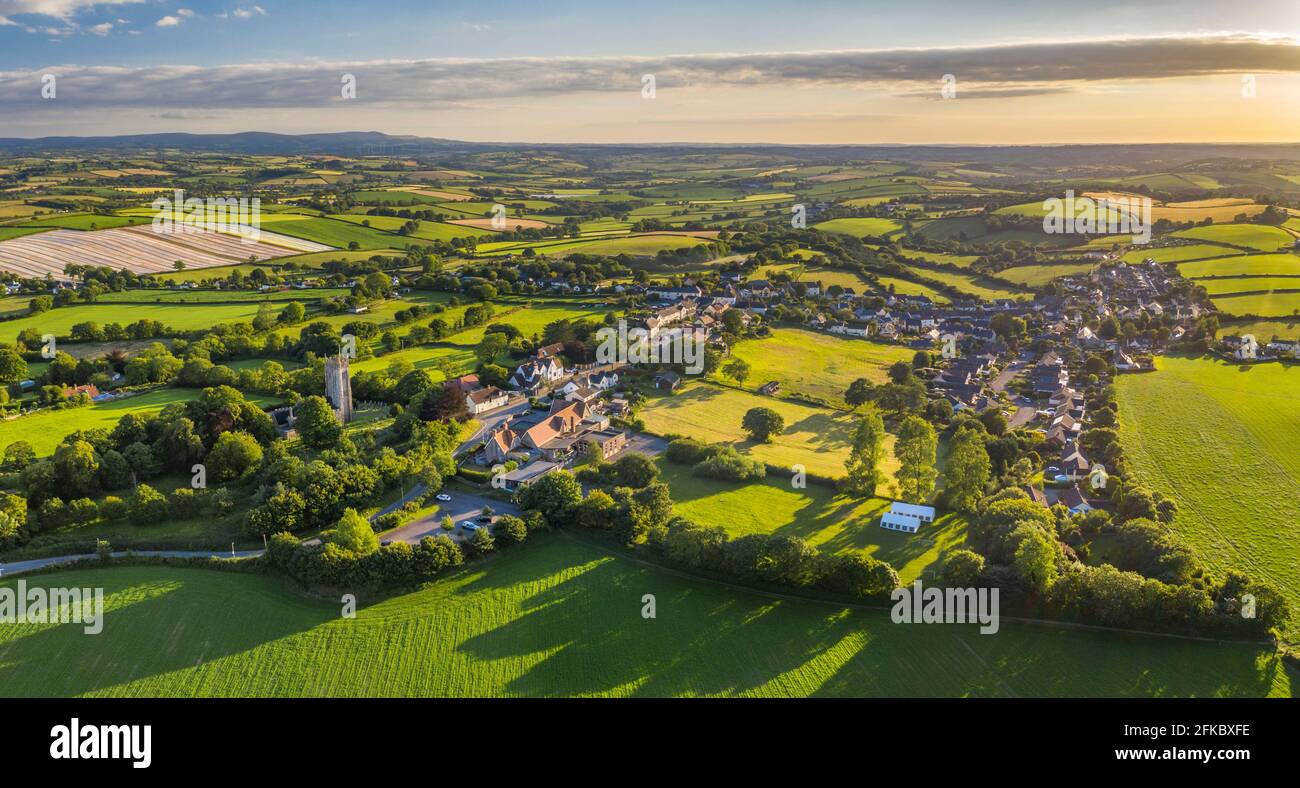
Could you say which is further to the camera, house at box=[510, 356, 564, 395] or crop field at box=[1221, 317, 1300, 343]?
crop field at box=[1221, 317, 1300, 343]

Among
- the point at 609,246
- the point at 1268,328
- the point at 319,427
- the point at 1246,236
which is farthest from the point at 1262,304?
the point at 319,427

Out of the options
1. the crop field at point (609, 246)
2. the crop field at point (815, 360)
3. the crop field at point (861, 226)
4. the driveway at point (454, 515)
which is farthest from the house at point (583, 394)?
the crop field at point (861, 226)

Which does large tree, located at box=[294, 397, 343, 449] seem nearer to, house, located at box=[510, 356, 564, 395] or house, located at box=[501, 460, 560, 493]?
house, located at box=[501, 460, 560, 493]

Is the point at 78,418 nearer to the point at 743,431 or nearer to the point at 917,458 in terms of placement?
the point at 743,431

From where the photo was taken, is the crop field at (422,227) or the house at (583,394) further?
the crop field at (422,227)

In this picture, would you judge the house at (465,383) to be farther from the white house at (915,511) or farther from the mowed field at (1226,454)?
the mowed field at (1226,454)

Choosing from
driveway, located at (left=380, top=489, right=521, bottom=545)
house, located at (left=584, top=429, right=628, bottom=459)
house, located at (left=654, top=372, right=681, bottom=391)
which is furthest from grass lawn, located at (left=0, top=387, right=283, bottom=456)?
house, located at (left=654, top=372, right=681, bottom=391)

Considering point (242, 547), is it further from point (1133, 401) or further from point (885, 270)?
point (885, 270)
